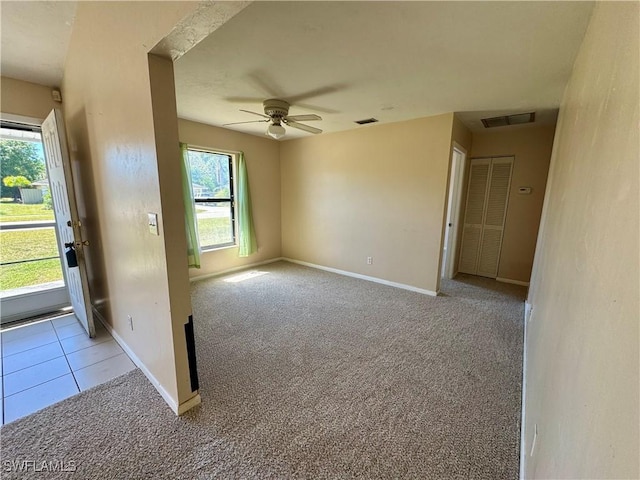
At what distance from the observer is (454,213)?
4.05 m

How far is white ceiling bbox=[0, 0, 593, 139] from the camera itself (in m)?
1.43

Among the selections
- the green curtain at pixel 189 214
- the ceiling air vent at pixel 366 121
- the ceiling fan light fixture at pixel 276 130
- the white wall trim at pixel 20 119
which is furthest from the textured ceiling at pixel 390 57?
A: the white wall trim at pixel 20 119

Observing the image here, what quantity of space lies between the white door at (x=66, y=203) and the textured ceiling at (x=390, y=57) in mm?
1064

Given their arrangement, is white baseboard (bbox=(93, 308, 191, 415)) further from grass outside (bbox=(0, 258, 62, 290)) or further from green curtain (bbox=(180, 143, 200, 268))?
green curtain (bbox=(180, 143, 200, 268))

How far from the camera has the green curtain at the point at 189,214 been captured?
359cm

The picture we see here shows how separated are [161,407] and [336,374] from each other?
1.19 m

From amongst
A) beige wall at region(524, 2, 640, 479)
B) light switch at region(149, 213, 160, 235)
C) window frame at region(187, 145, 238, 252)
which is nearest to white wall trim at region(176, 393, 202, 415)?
light switch at region(149, 213, 160, 235)

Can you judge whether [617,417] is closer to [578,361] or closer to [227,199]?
[578,361]

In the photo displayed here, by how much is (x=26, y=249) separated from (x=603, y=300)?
4372 mm

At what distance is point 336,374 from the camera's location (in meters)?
2.01

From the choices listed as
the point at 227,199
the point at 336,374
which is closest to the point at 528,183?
the point at 336,374

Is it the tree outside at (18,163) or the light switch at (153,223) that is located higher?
the tree outside at (18,163)

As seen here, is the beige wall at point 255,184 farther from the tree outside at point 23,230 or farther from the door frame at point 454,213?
the door frame at point 454,213

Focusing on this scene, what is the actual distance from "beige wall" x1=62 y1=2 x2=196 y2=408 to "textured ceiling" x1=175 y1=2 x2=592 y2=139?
0.54 meters
